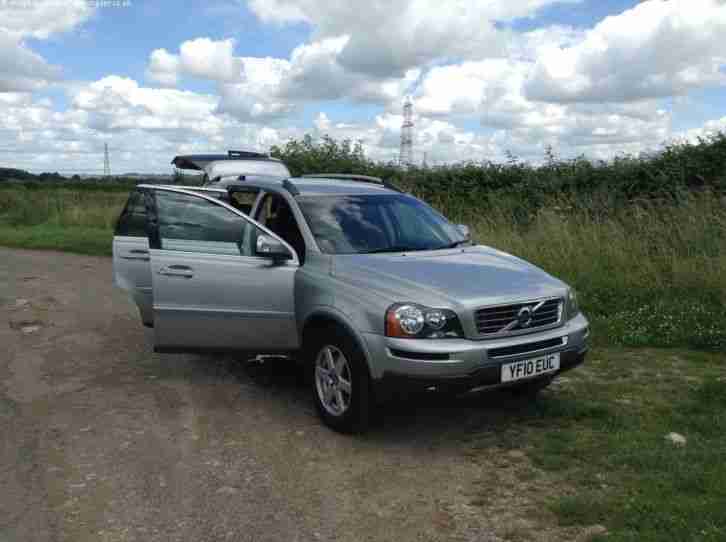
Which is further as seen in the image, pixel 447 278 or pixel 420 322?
pixel 447 278

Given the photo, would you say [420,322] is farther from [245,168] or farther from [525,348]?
[245,168]

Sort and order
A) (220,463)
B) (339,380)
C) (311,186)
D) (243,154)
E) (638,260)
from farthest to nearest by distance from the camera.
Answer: (243,154) → (638,260) → (311,186) → (339,380) → (220,463)

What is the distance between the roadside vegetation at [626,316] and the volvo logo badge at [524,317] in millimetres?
823

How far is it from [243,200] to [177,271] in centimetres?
161

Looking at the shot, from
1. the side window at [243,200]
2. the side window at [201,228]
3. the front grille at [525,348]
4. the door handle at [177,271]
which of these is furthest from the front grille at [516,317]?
the side window at [243,200]

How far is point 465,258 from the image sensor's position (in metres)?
5.52

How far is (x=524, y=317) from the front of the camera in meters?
4.84

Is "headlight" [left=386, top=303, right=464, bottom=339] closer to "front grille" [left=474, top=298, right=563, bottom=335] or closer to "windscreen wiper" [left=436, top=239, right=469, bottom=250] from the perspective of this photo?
"front grille" [left=474, top=298, right=563, bottom=335]

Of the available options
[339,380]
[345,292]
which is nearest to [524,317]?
[345,292]

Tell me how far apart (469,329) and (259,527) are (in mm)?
1776

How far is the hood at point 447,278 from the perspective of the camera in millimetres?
4672

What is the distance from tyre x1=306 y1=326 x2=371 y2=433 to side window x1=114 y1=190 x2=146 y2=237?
2.30 m

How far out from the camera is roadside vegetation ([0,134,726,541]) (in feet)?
13.1

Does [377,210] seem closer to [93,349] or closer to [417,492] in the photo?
[417,492]
